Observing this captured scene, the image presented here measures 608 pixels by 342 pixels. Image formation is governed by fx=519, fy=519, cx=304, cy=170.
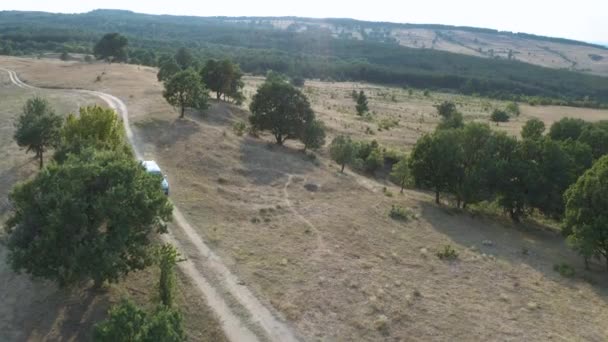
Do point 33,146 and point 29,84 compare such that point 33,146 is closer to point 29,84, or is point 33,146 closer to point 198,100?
point 198,100

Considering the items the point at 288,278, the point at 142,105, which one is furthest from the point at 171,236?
the point at 142,105

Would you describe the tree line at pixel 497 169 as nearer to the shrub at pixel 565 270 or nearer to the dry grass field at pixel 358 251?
the dry grass field at pixel 358 251

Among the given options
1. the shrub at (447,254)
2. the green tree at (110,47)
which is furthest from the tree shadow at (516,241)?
the green tree at (110,47)

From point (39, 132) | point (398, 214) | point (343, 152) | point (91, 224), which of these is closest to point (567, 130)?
point (343, 152)

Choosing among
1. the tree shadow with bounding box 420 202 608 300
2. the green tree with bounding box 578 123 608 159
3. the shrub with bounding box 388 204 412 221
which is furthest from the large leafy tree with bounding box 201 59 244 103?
the green tree with bounding box 578 123 608 159

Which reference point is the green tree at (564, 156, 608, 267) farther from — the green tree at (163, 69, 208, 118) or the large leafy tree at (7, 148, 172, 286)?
the green tree at (163, 69, 208, 118)

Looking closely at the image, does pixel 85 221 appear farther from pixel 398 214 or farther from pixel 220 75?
pixel 220 75
